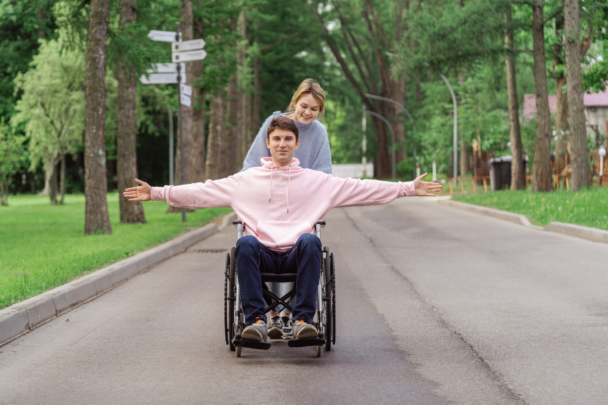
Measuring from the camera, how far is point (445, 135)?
4131 cm

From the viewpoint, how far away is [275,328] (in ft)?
18.3

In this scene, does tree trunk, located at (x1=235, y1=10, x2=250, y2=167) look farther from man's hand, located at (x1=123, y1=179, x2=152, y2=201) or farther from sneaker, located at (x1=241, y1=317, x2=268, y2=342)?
sneaker, located at (x1=241, y1=317, x2=268, y2=342)

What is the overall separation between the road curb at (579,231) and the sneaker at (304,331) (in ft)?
30.9

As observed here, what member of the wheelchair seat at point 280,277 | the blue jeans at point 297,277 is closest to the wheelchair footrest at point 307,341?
the blue jeans at point 297,277

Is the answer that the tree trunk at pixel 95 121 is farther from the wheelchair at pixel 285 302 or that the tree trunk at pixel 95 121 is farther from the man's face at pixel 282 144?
the man's face at pixel 282 144

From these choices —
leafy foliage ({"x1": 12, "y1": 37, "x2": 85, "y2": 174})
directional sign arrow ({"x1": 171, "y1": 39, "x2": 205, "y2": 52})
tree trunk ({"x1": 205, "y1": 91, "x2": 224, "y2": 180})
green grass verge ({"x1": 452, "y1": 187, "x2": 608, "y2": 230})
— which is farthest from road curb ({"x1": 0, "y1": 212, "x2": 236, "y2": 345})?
leafy foliage ({"x1": 12, "y1": 37, "x2": 85, "y2": 174})

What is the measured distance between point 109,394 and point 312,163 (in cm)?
241

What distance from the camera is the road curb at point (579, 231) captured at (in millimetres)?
13592

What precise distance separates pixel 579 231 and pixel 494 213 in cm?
676

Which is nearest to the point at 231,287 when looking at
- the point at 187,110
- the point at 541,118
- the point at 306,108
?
the point at 306,108

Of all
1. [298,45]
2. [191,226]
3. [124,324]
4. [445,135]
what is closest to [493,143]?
[445,135]

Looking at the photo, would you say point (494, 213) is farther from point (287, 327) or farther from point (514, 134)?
point (287, 327)

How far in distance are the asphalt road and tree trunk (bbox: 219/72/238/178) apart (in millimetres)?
20737

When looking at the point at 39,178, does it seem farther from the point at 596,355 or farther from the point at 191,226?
the point at 596,355
